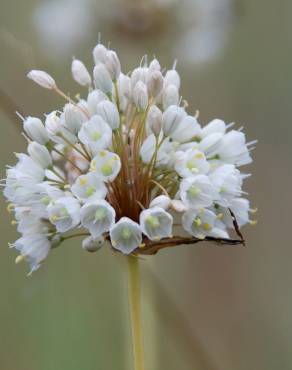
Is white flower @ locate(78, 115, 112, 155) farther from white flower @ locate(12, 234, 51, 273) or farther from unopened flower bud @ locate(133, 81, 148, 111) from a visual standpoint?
white flower @ locate(12, 234, 51, 273)

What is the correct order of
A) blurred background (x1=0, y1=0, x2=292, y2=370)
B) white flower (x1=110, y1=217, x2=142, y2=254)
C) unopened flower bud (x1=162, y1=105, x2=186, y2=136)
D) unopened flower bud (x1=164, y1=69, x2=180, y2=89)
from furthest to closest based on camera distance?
1. blurred background (x1=0, y1=0, x2=292, y2=370)
2. unopened flower bud (x1=164, y1=69, x2=180, y2=89)
3. unopened flower bud (x1=162, y1=105, x2=186, y2=136)
4. white flower (x1=110, y1=217, x2=142, y2=254)

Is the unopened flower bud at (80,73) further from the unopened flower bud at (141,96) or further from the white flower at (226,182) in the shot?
the white flower at (226,182)

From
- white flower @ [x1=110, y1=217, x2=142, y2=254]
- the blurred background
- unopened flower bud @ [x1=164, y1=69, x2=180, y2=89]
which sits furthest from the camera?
the blurred background

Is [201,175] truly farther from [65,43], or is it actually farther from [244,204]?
[65,43]

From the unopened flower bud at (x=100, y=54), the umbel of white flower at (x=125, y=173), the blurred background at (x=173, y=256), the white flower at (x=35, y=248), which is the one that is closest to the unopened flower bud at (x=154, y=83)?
the umbel of white flower at (x=125, y=173)

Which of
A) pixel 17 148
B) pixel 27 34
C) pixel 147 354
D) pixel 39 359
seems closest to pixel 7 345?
pixel 39 359

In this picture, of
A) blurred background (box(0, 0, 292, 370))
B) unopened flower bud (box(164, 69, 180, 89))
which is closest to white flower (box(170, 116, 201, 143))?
unopened flower bud (box(164, 69, 180, 89))

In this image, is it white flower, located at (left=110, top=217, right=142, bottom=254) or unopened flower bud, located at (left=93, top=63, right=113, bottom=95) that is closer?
white flower, located at (left=110, top=217, right=142, bottom=254)

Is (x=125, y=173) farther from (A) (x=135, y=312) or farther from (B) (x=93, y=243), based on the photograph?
(A) (x=135, y=312)

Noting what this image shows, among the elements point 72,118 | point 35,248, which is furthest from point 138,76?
point 35,248
